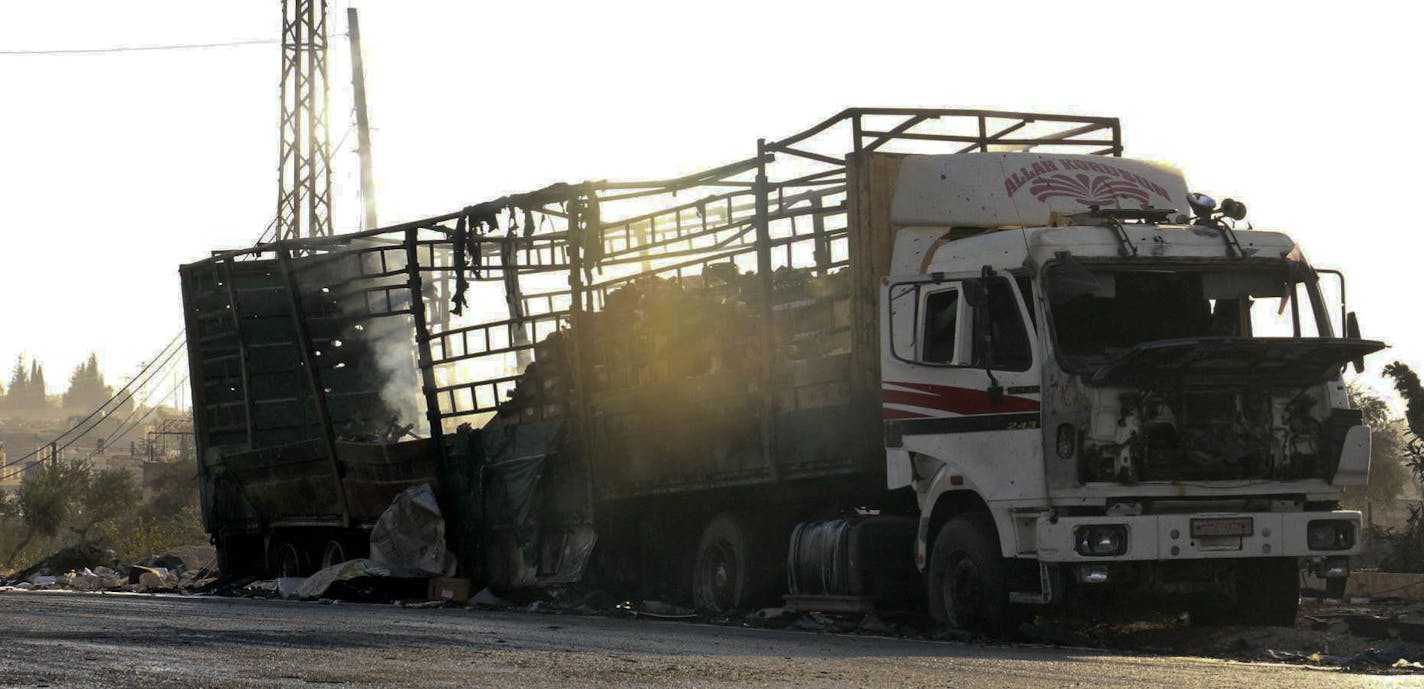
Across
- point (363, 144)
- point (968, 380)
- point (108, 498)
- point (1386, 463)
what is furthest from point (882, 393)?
point (108, 498)

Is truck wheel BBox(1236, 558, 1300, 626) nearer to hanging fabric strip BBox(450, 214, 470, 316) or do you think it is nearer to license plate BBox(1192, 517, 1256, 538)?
license plate BBox(1192, 517, 1256, 538)

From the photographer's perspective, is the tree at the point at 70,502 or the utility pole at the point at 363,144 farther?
the tree at the point at 70,502

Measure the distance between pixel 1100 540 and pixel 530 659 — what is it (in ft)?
12.4

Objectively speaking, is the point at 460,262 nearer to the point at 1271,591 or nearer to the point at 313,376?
the point at 313,376

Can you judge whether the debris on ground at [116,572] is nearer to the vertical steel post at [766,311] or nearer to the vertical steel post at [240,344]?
the vertical steel post at [240,344]

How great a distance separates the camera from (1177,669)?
9.71 meters

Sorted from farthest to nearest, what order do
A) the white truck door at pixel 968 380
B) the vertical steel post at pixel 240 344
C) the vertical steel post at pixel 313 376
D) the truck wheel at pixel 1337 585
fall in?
the vertical steel post at pixel 240 344
the vertical steel post at pixel 313 376
the truck wheel at pixel 1337 585
the white truck door at pixel 968 380

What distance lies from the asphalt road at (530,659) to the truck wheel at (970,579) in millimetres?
420

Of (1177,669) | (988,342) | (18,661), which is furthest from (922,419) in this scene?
(18,661)

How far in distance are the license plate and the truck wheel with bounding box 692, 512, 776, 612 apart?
428cm

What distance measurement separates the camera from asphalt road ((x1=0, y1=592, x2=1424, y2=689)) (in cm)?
848

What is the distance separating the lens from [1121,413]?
11.7 m

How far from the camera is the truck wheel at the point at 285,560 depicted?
21.7 metres

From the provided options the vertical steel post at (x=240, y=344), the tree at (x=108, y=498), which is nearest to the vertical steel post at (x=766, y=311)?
the vertical steel post at (x=240, y=344)
